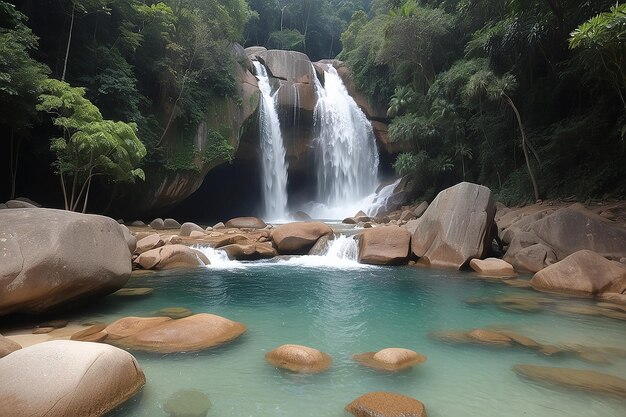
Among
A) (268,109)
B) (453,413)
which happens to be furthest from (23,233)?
(268,109)

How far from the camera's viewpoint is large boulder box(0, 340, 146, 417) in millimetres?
3078


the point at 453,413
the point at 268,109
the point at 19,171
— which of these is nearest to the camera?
the point at 453,413

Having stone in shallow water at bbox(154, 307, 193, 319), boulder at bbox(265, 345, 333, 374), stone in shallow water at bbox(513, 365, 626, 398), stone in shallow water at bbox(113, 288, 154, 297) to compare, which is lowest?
stone in shallow water at bbox(113, 288, 154, 297)

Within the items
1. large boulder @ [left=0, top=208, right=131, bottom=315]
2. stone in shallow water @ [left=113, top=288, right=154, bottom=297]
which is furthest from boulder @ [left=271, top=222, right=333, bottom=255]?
large boulder @ [left=0, top=208, right=131, bottom=315]

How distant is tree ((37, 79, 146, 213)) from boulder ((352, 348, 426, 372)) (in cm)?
1060

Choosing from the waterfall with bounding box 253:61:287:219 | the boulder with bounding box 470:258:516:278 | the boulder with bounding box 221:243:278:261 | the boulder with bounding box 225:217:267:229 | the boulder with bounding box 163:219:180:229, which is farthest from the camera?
the waterfall with bounding box 253:61:287:219

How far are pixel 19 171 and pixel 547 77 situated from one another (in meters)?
22.4

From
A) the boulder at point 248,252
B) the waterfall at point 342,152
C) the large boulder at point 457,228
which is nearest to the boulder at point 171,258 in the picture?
the boulder at point 248,252

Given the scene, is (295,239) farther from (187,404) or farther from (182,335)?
(187,404)

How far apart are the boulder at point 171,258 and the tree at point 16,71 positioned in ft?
20.0

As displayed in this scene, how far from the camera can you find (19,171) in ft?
57.1

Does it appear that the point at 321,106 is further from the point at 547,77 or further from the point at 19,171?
the point at 19,171

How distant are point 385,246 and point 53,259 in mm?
8644

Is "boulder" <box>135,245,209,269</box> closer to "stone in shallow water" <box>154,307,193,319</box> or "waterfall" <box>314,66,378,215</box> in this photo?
"stone in shallow water" <box>154,307,193,319</box>
